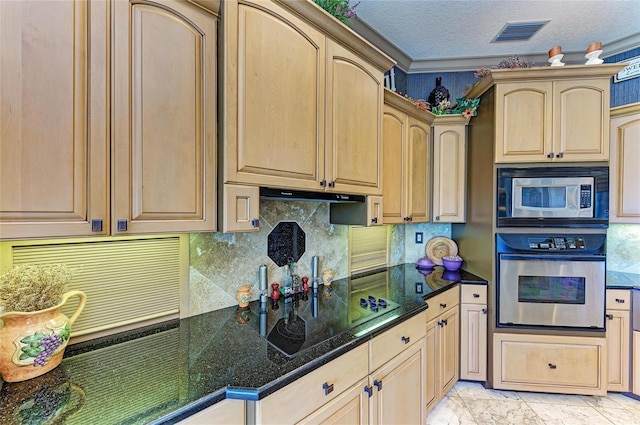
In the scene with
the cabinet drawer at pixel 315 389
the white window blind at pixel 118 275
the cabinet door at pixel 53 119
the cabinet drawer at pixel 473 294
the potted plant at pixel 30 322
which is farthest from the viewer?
the cabinet drawer at pixel 473 294

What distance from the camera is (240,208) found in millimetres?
1394

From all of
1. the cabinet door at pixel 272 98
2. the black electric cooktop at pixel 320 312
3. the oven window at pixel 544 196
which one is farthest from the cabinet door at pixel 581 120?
the cabinet door at pixel 272 98

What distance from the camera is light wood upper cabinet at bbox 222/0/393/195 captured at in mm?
1369

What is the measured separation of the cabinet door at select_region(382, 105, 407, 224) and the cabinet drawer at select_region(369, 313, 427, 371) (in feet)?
2.69

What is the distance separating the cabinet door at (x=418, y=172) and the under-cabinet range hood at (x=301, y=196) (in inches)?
32.0

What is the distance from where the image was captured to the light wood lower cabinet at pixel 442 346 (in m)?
2.30

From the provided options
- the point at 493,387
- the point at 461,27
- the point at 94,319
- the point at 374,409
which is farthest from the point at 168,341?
the point at 461,27

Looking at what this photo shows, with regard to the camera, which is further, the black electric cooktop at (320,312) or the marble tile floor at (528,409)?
the marble tile floor at (528,409)

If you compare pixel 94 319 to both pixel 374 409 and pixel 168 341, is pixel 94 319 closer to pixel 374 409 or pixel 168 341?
pixel 168 341

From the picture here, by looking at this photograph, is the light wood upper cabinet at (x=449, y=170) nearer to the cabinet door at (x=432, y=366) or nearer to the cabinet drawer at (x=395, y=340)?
the cabinet door at (x=432, y=366)

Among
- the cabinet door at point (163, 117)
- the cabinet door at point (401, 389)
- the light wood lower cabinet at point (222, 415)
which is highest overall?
the cabinet door at point (163, 117)

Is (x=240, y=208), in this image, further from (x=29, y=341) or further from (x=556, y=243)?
(x=556, y=243)

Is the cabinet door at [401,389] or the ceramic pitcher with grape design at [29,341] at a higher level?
the ceramic pitcher with grape design at [29,341]

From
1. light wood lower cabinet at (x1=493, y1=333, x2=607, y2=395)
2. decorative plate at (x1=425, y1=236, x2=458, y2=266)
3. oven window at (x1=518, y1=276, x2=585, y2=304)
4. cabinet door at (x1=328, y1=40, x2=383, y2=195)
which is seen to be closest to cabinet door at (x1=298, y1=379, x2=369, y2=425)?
cabinet door at (x1=328, y1=40, x2=383, y2=195)
